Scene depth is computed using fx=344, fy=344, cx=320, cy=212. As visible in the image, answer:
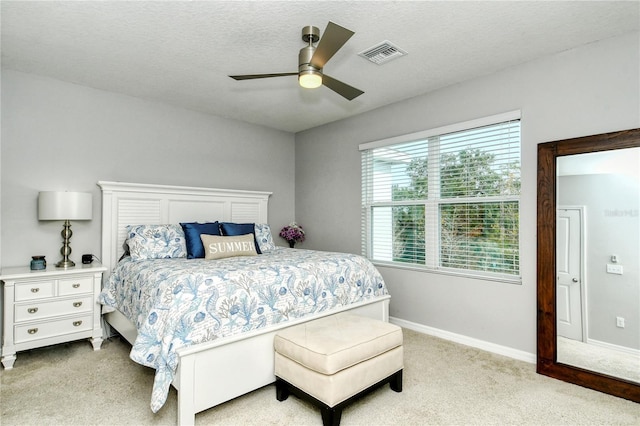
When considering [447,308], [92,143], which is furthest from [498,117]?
[92,143]

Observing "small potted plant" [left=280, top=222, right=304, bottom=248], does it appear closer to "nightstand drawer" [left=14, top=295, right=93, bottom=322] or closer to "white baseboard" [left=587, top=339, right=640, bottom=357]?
"nightstand drawer" [left=14, top=295, right=93, bottom=322]

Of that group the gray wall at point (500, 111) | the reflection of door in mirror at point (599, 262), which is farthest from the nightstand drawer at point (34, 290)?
the reflection of door in mirror at point (599, 262)

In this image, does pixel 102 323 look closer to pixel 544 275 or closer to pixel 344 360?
pixel 344 360

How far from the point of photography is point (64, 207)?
3.08m

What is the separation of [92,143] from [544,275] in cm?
442

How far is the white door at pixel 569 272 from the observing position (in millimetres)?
2650

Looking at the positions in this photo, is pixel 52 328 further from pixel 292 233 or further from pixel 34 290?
pixel 292 233

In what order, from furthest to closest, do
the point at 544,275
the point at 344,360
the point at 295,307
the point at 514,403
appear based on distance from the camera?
1. the point at 544,275
2. the point at 295,307
3. the point at 514,403
4. the point at 344,360

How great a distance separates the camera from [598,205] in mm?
2572

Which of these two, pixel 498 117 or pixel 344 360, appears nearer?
pixel 344 360

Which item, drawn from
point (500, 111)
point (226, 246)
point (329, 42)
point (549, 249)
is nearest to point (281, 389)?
point (226, 246)

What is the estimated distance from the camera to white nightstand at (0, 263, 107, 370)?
276 centimetres

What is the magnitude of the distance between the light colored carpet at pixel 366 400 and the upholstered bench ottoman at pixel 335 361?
0.16 m

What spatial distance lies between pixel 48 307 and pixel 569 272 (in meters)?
4.28
